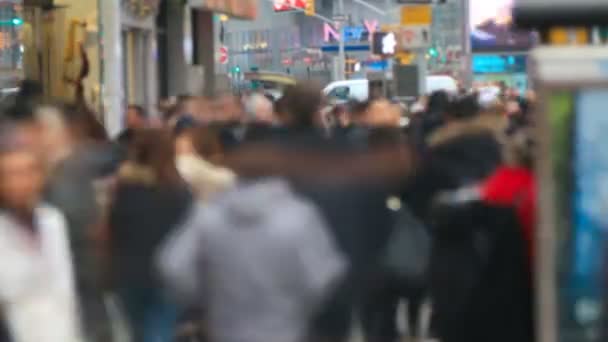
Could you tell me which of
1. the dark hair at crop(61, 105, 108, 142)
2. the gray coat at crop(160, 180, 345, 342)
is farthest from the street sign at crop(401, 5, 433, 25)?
Answer: the gray coat at crop(160, 180, 345, 342)

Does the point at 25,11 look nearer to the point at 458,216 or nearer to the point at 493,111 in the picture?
the point at 493,111

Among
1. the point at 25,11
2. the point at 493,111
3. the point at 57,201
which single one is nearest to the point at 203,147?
the point at 57,201

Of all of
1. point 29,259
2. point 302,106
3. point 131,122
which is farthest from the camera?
point 131,122

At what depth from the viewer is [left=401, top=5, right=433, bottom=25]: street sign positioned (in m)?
26.2

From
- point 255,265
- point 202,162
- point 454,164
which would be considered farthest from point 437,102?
point 255,265

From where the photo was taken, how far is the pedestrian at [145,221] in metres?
7.44

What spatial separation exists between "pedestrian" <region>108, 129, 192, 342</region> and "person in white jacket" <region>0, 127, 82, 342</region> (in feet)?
5.48

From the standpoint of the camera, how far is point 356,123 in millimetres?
12156

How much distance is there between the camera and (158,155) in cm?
756

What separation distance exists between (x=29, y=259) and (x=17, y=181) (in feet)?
1.02

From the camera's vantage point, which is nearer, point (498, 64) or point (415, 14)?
point (415, 14)

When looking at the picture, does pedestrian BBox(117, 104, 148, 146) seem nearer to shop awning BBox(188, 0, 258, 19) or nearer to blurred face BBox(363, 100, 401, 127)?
blurred face BBox(363, 100, 401, 127)

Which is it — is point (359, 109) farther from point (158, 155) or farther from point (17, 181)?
point (17, 181)

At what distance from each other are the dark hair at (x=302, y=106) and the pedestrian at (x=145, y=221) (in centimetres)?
101
